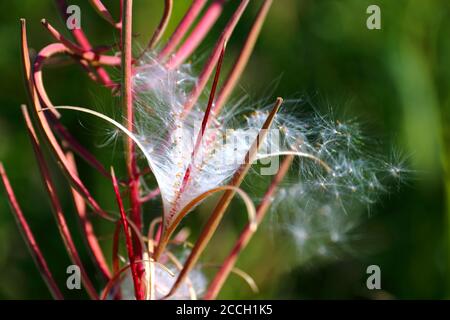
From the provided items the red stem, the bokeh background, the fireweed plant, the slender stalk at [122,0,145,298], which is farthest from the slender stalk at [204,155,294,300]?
the bokeh background

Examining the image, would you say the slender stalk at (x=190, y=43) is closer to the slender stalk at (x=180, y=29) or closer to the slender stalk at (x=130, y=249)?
the slender stalk at (x=180, y=29)

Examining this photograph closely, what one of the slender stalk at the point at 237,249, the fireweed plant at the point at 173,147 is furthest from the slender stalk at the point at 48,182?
the slender stalk at the point at 237,249

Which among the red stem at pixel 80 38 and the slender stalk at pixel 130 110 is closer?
the slender stalk at pixel 130 110

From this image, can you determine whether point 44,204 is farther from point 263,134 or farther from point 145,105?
point 263,134

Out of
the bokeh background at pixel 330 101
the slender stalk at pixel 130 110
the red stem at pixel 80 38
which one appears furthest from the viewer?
the bokeh background at pixel 330 101

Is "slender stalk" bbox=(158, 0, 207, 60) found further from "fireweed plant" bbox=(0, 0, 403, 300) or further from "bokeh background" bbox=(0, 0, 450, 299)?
"bokeh background" bbox=(0, 0, 450, 299)

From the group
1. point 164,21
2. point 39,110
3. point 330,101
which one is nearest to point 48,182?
point 39,110

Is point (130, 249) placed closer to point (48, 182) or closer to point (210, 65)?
point (48, 182)
